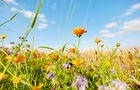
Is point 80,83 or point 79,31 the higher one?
point 79,31

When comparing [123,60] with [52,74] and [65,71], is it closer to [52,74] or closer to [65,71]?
[65,71]

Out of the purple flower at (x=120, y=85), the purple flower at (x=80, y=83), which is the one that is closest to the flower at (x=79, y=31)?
the purple flower at (x=80, y=83)

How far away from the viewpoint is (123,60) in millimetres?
4074

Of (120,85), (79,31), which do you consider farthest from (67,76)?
(120,85)

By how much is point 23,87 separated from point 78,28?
87 cm

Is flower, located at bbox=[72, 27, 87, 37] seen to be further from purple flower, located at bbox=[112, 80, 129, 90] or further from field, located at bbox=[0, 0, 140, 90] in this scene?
purple flower, located at bbox=[112, 80, 129, 90]

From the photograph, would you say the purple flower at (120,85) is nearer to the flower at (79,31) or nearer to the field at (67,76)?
the field at (67,76)

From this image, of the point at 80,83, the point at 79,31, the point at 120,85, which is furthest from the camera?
the point at 79,31

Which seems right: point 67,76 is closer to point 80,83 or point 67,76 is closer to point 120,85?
point 80,83

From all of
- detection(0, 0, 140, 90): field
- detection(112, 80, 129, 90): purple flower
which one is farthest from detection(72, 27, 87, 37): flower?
detection(112, 80, 129, 90): purple flower

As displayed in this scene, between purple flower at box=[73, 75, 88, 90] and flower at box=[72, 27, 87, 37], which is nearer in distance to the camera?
purple flower at box=[73, 75, 88, 90]

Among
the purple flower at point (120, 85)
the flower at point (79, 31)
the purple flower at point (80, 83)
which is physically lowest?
the purple flower at point (80, 83)

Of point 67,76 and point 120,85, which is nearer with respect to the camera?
point 120,85

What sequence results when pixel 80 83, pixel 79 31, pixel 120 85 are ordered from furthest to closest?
pixel 79 31
pixel 80 83
pixel 120 85
